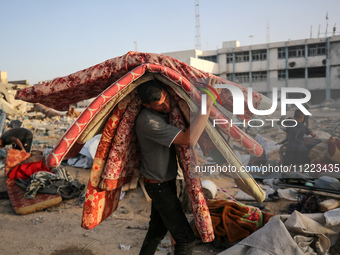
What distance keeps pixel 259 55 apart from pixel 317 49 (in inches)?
206

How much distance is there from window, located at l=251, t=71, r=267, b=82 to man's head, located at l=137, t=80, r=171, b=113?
29.3 meters

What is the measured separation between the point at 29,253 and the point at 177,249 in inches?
80.1

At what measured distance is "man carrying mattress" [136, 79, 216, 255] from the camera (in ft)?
6.01

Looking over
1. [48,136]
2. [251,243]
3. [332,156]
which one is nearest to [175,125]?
[251,243]

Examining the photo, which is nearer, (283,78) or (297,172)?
(297,172)

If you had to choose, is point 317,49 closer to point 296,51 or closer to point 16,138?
point 296,51

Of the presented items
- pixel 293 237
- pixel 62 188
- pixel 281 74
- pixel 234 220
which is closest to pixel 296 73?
pixel 281 74

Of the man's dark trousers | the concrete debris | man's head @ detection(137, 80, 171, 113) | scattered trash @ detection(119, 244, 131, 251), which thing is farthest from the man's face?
the concrete debris

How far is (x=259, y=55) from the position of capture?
2923 cm

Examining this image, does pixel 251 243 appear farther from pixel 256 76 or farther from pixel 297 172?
pixel 256 76

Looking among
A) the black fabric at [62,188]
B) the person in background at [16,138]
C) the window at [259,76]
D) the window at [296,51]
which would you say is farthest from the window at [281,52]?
the black fabric at [62,188]

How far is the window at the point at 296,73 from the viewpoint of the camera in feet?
91.8

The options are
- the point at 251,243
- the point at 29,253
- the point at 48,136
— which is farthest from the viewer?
the point at 48,136

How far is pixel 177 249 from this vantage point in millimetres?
2002
